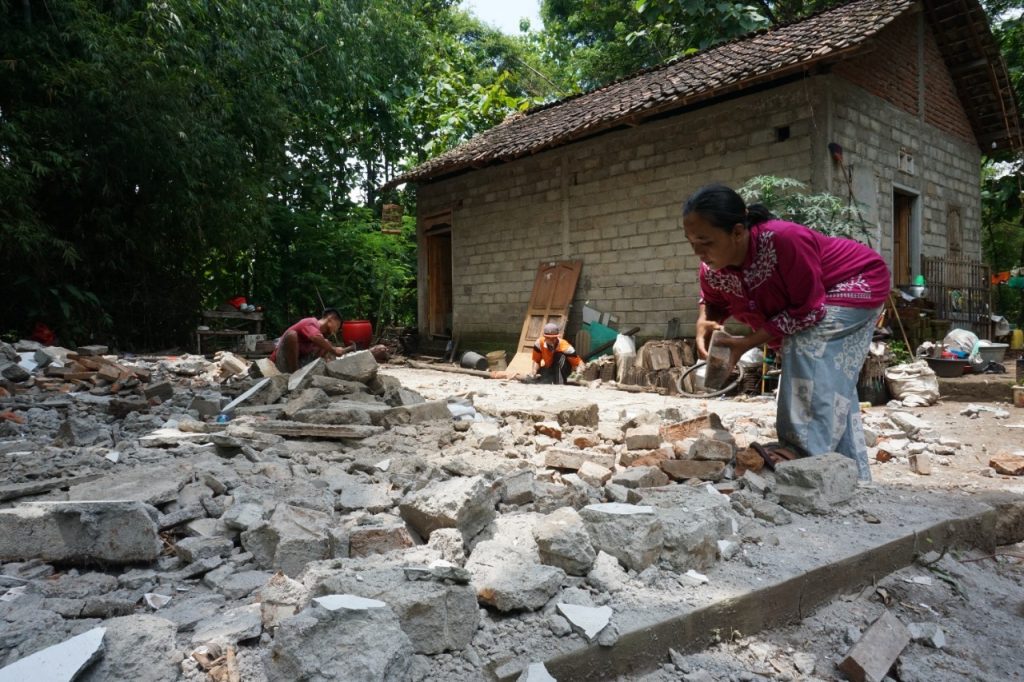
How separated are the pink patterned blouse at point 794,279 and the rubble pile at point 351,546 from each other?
25.5 inches

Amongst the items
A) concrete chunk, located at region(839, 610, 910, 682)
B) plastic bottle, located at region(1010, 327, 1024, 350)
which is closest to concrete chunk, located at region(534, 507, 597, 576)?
concrete chunk, located at region(839, 610, 910, 682)

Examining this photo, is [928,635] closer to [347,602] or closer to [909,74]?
[347,602]

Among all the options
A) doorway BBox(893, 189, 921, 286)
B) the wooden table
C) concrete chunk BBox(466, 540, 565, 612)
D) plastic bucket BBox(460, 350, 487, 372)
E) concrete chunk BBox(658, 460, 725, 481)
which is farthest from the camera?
plastic bucket BBox(460, 350, 487, 372)

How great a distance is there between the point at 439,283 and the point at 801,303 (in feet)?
37.6

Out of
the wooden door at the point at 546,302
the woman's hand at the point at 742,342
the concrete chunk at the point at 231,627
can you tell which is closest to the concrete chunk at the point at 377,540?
the concrete chunk at the point at 231,627

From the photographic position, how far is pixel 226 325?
12477 millimetres

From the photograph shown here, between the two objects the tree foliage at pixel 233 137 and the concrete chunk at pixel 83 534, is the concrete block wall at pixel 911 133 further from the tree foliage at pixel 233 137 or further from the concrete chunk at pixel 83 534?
the concrete chunk at pixel 83 534

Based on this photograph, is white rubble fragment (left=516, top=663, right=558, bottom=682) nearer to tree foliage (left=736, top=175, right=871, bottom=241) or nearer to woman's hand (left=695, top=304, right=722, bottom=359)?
woman's hand (left=695, top=304, right=722, bottom=359)

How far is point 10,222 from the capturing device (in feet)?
26.1

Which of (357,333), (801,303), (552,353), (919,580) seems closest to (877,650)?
(919,580)

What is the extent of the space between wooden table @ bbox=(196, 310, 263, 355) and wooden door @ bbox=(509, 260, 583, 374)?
516 cm

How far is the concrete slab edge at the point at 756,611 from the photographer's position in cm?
155

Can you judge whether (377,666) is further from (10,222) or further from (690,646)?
(10,222)

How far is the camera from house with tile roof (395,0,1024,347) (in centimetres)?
797
